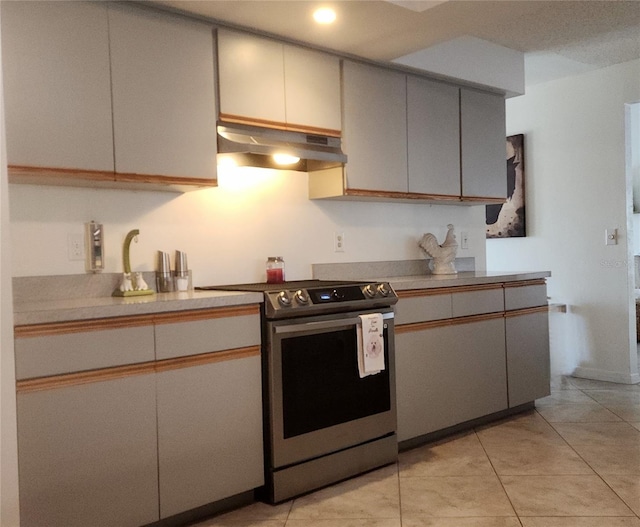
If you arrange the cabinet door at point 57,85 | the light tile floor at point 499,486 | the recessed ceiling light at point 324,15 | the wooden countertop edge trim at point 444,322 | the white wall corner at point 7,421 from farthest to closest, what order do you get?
1. the wooden countertop edge trim at point 444,322
2. the recessed ceiling light at point 324,15
3. the light tile floor at point 499,486
4. the cabinet door at point 57,85
5. the white wall corner at point 7,421

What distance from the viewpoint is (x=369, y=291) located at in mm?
2943

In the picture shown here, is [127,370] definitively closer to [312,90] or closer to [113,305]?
[113,305]

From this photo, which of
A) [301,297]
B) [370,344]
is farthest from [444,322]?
[301,297]

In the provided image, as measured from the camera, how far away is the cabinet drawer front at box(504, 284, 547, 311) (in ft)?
12.5

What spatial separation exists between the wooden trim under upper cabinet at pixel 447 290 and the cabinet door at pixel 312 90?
3.05 ft

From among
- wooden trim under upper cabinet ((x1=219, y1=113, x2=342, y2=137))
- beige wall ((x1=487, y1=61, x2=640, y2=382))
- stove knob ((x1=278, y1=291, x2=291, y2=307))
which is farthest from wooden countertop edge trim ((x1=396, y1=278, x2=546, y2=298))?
beige wall ((x1=487, y1=61, x2=640, y2=382))

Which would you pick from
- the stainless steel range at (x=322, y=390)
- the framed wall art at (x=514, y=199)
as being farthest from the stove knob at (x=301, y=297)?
the framed wall art at (x=514, y=199)

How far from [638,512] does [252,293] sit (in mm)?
1754

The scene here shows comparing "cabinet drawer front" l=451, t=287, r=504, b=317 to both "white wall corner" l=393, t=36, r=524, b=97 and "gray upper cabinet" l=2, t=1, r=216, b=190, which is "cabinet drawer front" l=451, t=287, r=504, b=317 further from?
"gray upper cabinet" l=2, t=1, r=216, b=190

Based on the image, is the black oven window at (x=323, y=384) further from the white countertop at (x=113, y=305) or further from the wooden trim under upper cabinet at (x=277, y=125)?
the wooden trim under upper cabinet at (x=277, y=125)

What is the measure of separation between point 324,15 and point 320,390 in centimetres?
168

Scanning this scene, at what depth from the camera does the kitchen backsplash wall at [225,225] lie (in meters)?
2.58

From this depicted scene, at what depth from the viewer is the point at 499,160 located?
4.20 meters

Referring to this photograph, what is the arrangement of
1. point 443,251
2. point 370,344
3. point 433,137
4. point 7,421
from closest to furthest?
1. point 7,421
2. point 370,344
3. point 433,137
4. point 443,251
